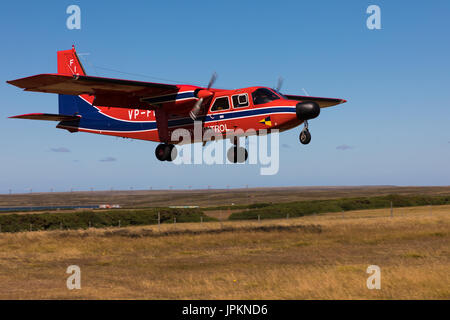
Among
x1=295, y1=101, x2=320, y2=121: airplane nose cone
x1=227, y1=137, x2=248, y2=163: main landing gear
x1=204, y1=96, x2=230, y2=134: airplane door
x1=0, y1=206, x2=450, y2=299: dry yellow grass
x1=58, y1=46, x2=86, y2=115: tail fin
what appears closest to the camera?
x1=295, y1=101, x2=320, y2=121: airplane nose cone

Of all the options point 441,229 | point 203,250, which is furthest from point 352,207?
point 203,250

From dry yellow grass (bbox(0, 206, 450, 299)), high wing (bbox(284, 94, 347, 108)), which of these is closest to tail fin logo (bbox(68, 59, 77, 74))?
dry yellow grass (bbox(0, 206, 450, 299))

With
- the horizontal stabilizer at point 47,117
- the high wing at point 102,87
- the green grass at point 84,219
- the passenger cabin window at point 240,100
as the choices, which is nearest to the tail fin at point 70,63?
the horizontal stabilizer at point 47,117

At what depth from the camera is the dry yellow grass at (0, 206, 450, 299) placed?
2711cm

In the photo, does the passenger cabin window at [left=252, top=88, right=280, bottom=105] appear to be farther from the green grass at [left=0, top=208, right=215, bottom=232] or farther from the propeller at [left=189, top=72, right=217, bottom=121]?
the green grass at [left=0, top=208, right=215, bottom=232]

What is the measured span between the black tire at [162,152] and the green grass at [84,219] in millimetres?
54761

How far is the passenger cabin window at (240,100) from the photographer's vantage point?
25328mm

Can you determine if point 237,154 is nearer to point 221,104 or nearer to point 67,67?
point 221,104

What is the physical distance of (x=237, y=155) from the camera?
1089 inches

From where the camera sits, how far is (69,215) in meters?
93.2

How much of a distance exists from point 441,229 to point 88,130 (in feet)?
140

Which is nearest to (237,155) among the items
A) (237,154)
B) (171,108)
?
(237,154)

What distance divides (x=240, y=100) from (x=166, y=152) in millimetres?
5246

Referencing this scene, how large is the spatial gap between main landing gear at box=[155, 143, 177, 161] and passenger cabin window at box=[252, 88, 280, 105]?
5.61m
